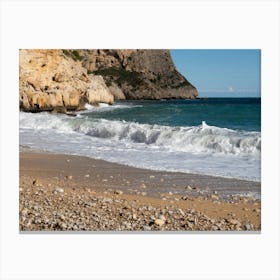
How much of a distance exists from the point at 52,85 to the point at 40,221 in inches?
253

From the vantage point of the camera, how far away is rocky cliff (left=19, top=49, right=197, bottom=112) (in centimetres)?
664

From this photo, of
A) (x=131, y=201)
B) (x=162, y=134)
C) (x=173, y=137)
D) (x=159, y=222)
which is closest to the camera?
(x=159, y=222)

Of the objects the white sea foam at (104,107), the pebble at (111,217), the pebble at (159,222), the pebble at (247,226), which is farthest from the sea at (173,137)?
the pebble at (159,222)

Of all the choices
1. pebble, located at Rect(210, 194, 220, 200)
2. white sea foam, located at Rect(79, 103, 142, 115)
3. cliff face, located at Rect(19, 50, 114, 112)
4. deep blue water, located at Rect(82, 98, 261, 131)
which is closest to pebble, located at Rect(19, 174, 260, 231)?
pebble, located at Rect(210, 194, 220, 200)

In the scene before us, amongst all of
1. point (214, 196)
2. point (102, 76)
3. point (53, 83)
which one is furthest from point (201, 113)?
point (53, 83)

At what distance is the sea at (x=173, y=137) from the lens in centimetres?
625

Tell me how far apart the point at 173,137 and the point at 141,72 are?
107 cm

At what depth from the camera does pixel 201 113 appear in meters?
7.52

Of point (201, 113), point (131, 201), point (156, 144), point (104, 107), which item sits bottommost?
point (131, 201)

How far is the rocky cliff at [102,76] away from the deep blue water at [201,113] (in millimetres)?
281

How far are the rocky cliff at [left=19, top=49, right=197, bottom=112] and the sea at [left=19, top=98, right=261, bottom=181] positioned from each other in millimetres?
269

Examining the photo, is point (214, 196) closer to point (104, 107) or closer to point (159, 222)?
point (159, 222)
